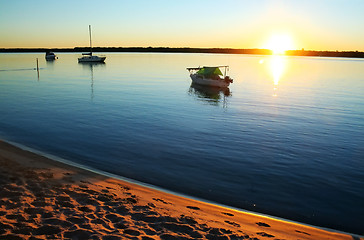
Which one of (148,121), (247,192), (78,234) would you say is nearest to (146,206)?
(78,234)

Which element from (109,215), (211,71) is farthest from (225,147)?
(211,71)

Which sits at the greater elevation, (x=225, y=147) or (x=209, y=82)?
(x=209, y=82)

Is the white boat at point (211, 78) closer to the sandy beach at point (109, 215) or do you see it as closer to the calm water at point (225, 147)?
the calm water at point (225, 147)

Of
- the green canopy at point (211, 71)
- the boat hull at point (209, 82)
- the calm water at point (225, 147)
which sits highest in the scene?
the green canopy at point (211, 71)

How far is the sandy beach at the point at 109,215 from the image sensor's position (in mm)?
6727

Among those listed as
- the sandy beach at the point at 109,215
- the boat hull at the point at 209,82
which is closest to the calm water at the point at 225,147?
the sandy beach at the point at 109,215

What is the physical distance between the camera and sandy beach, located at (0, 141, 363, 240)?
673 cm

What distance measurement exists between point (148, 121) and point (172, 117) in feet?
8.55

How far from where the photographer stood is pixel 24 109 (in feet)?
84.6

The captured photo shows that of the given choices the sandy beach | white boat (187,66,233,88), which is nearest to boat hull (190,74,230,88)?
white boat (187,66,233,88)

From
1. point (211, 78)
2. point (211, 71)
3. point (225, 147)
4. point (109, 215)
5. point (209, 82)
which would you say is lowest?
point (225, 147)

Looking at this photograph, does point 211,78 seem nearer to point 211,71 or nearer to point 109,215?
point 211,71

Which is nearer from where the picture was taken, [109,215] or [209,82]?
[109,215]

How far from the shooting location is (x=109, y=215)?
7.58 m
